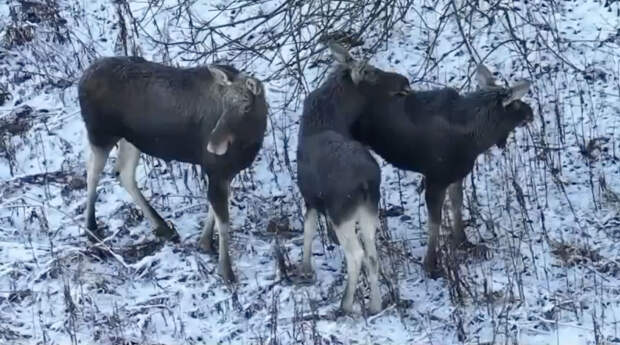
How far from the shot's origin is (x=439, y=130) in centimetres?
919

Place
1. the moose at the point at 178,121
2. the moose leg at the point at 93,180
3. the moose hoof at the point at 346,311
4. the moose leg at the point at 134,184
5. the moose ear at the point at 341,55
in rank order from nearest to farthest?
1. the moose hoof at the point at 346,311
2. the moose at the point at 178,121
3. the moose ear at the point at 341,55
4. the moose leg at the point at 93,180
5. the moose leg at the point at 134,184

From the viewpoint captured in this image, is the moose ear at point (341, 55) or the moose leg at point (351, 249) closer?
the moose leg at point (351, 249)

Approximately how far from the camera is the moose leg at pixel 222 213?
9.16 metres

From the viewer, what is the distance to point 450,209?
9.91 meters

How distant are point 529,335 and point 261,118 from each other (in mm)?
2447

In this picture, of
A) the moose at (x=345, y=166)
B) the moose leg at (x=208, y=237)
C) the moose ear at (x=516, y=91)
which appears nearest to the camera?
the moose at (x=345, y=166)

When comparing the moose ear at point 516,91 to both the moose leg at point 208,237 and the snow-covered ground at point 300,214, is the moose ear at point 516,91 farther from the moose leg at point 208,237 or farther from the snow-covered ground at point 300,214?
the moose leg at point 208,237

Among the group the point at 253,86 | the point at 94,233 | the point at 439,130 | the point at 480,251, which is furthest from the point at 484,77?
the point at 94,233

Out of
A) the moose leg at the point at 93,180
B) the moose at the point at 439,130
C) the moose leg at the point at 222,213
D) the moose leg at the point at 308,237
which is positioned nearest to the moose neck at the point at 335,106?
the moose at the point at 439,130

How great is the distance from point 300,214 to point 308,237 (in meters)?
1.12

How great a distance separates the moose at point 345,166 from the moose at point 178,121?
47cm

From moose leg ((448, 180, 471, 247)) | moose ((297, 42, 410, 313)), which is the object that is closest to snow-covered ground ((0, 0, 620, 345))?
moose leg ((448, 180, 471, 247))

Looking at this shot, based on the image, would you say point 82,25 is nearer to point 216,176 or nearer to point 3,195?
point 3,195

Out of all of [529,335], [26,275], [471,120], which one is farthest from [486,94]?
[26,275]
